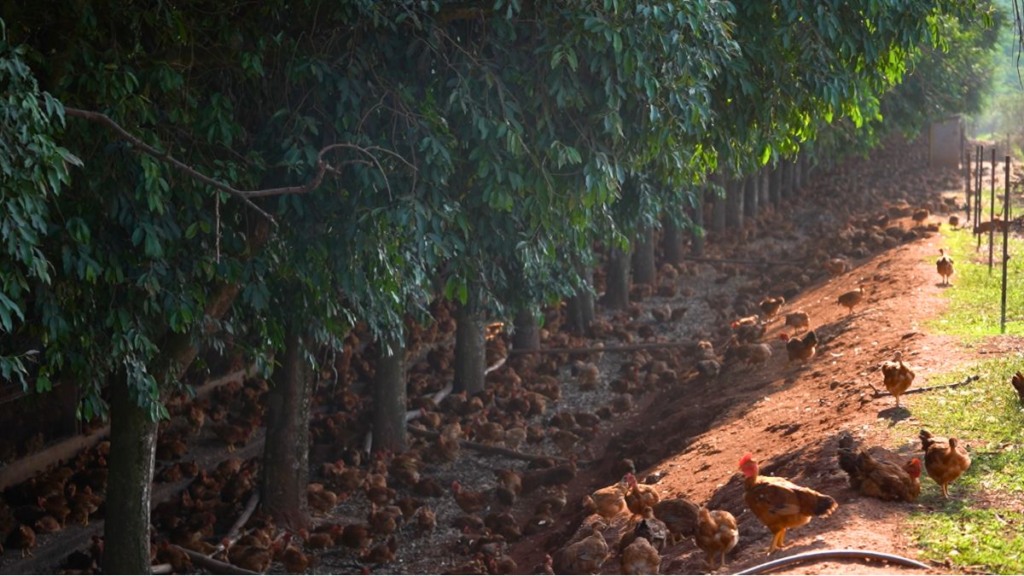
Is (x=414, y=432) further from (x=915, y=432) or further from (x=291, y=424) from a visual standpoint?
(x=915, y=432)

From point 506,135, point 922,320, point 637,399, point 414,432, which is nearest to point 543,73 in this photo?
point 506,135

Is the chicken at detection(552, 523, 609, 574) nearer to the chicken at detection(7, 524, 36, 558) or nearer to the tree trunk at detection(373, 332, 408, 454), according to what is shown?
the chicken at detection(7, 524, 36, 558)

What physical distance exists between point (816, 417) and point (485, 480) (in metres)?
5.95

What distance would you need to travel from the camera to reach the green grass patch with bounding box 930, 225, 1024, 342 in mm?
14438

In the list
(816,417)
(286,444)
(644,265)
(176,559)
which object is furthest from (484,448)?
(644,265)

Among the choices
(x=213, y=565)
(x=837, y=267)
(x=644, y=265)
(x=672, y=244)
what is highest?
(x=672, y=244)

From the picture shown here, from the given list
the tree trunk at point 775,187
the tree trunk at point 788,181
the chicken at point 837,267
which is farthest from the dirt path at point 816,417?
the tree trunk at point 788,181

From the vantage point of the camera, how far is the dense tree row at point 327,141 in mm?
9055

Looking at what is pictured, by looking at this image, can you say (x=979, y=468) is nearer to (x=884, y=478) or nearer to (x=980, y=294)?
(x=884, y=478)

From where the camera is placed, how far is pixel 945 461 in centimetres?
821

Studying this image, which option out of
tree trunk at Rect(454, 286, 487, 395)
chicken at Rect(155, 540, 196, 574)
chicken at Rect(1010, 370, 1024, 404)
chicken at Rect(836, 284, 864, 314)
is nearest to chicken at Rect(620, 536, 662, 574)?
chicken at Rect(1010, 370, 1024, 404)

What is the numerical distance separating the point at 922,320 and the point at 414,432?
24.8 ft

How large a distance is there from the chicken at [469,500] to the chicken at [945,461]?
7.86 meters

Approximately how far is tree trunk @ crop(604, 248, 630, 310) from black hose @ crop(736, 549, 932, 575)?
19.6 meters
